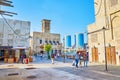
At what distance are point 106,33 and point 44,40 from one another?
36.1 m

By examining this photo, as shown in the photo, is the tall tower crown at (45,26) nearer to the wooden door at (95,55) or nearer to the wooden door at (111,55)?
the wooden door at (95,55)

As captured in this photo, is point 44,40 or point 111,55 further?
point 44,40

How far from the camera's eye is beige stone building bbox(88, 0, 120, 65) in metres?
19.1

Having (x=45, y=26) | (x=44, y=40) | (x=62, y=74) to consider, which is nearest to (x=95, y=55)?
(x=62, y=74)

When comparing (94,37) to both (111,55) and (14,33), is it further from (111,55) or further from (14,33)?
(14,33)

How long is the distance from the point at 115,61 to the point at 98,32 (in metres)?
5.57

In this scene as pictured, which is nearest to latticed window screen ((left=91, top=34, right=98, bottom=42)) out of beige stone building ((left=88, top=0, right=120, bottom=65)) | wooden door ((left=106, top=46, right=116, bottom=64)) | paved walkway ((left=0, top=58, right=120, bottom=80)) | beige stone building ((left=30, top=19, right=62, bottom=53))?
beige stone building ((left=88, top=0, right=120, bottom=65))

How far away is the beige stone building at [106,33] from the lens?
1912 cm

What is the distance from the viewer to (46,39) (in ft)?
182

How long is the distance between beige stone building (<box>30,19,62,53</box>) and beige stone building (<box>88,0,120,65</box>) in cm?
3080

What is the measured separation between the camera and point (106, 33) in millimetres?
20984

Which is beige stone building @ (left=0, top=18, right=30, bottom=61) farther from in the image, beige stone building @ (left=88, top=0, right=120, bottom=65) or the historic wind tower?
the historic wind tower

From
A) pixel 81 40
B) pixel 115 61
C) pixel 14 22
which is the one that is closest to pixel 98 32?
pixel 115 61

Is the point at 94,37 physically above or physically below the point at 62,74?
above
